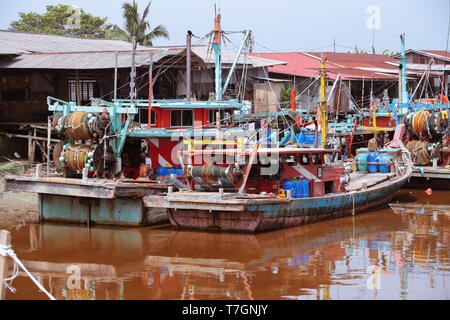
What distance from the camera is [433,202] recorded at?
880 inches

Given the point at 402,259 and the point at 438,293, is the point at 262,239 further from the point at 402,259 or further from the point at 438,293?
the point at 438,293

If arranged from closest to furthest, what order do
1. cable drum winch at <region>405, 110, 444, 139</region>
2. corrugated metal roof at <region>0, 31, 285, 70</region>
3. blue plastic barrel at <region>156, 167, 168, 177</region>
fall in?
blue plastic barrel at <region>156, 167, 168, 177</region> → cable drum winch at <region>405, 110, 444, 139</region> → corrugated metal roof at <region>0, 31, 285, 70</region>

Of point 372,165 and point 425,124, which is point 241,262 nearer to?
point 372,165

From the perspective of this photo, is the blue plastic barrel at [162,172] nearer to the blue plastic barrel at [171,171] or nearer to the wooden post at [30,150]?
the blue plastic barrel at [171,171]

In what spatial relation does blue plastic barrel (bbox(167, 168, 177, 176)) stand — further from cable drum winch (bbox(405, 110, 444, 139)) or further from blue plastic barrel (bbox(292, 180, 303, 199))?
cable drum winch (bbox(405, 110, 444, 139))

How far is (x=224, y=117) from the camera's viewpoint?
69.5 feet

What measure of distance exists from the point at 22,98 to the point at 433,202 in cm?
1684

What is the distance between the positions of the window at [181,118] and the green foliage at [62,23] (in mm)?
28514

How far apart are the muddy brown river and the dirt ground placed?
468 mm

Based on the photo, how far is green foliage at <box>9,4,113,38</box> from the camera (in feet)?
153

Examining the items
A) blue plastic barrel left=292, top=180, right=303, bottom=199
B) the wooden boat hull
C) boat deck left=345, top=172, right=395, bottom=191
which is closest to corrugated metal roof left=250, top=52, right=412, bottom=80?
boat deck left=345, top=172, right=395, bottom=191

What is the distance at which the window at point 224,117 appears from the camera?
2029 centimetres

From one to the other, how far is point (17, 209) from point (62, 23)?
31.0 metres

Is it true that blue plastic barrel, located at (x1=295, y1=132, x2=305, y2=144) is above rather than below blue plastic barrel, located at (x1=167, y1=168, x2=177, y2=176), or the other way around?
above
